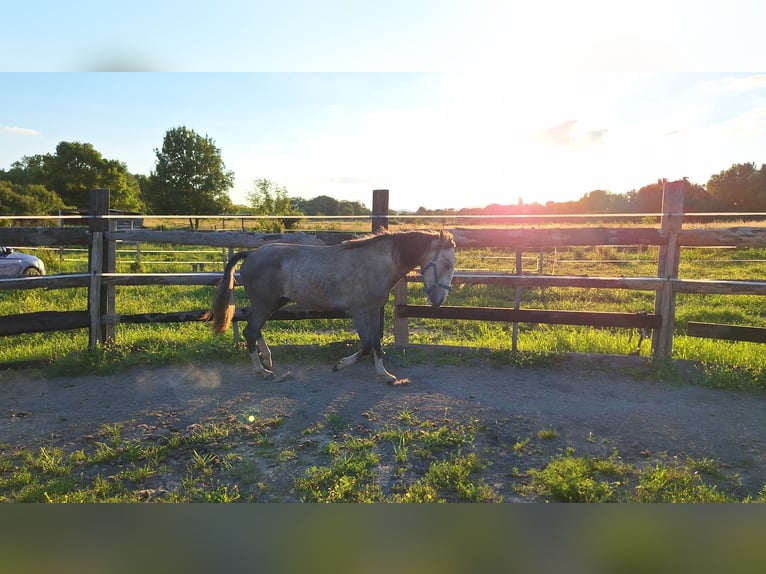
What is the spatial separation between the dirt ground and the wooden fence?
647mm

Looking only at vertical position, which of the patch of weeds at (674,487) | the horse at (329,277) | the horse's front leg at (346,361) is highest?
the horse at (329,277)

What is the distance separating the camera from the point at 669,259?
600cm

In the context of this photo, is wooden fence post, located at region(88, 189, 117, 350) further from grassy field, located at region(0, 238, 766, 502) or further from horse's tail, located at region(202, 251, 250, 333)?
horse's tail, located at region(202, 251, 250, 333)

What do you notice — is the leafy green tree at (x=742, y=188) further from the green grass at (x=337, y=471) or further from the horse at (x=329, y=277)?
the green grass at (x=337, y=471)

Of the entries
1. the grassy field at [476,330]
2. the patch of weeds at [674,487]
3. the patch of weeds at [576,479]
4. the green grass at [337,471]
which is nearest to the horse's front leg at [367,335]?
the grassy field at [476,330]

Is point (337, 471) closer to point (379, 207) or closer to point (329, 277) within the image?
point (329, 277)

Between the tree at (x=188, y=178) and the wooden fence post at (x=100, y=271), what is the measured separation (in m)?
49.3

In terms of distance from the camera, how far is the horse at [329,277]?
5.57m

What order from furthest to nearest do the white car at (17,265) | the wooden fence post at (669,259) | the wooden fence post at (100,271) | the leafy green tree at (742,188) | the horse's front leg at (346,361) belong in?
the leafy green tree at (742,188) < the white car at (17,265) < the wooden fence post at (100,271) < the wooden fence post at (669,259) < the horse's front leg at (346,361)

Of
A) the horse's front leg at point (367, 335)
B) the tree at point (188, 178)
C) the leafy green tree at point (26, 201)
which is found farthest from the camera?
the tree at point (188, 178)

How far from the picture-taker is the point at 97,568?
0.85 m

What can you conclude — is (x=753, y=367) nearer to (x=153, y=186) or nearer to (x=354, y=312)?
(x=354, y=312)

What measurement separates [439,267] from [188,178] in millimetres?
56678

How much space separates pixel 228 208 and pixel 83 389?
55.1 m
